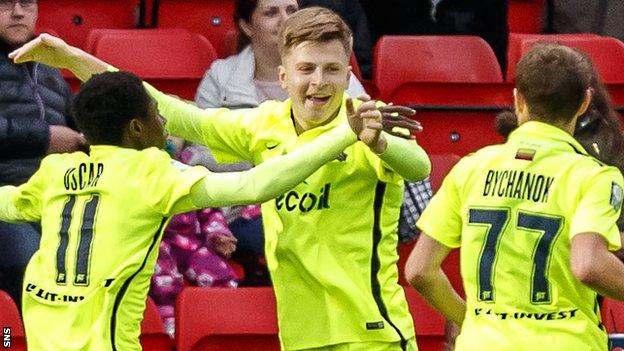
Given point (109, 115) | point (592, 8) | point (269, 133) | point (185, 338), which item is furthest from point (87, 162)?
point (592, 8)

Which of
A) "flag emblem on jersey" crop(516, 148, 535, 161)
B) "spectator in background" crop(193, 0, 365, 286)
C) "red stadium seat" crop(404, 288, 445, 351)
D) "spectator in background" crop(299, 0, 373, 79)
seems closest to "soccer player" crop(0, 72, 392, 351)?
"flag emblem on jersey" crop(516, 148, 535, 161)

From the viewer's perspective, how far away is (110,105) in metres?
5.72

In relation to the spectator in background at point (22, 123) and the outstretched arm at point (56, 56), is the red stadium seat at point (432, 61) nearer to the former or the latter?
the spectator in background at point (22, 123)

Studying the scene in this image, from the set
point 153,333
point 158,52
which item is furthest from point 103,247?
point 158,52

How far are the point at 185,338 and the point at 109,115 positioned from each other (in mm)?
1394

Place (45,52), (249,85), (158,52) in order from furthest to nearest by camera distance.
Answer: (158,52), (249,85), (45,52)

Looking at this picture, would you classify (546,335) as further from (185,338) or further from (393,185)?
(185,338)

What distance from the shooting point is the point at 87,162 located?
227 inches

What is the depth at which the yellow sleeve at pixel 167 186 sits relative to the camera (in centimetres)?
566

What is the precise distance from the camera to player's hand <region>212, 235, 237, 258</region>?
744 cm

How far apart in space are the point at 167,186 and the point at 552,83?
1.21m

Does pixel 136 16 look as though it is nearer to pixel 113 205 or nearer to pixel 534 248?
pixel 113 205

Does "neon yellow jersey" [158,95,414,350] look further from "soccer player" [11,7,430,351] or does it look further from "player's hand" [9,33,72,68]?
"player's hand" [9,33,72,68]

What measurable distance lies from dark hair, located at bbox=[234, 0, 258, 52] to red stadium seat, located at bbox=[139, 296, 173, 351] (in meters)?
1.88
